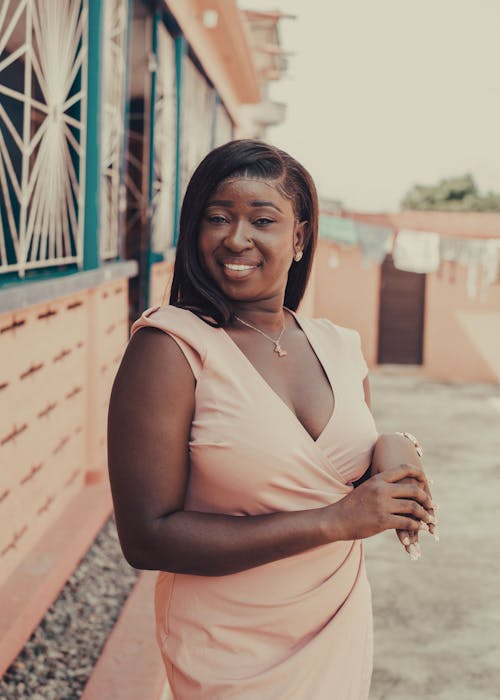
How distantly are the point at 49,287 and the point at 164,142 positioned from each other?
397cm

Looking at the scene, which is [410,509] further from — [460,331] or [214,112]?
[460,331]

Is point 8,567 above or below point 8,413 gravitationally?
below

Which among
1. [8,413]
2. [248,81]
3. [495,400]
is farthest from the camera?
[495,400]

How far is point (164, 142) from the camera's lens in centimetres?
703

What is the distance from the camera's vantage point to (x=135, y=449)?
53.6 inches

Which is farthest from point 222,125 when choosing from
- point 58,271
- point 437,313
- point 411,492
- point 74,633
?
point 411,492

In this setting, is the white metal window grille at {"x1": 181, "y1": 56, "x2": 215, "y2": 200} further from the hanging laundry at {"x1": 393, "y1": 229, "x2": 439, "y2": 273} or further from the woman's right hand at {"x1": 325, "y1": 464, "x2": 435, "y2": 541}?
the woman's right hand at {"x1": 325, "y1": 464, "x2": 435, "y2": 541}

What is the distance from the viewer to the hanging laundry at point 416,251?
1422 cm

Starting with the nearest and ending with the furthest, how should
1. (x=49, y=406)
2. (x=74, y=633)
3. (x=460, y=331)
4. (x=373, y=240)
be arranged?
1. (x=74, y=633)
2. (x=49, y=406)
3. (x=373, y=240)
4. (x=460, y=331)

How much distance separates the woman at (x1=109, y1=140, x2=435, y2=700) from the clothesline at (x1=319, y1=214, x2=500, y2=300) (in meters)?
12.8

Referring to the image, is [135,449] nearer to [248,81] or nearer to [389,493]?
[389,493]

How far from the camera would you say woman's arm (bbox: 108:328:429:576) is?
4.48 ft

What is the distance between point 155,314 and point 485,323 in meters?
13.9

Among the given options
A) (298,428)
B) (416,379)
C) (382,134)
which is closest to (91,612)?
(298,428)
